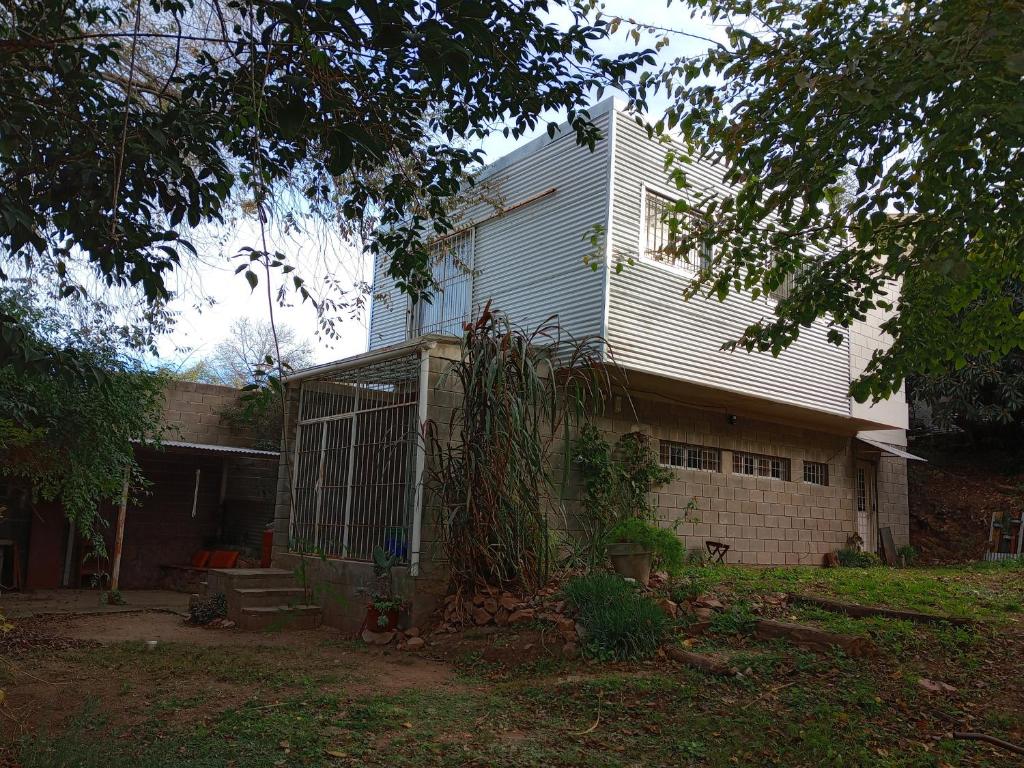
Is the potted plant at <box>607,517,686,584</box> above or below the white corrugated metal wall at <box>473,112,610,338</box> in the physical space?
below

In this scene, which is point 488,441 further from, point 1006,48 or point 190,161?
point 1006,48

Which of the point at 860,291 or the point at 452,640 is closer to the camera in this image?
the point at 860,291

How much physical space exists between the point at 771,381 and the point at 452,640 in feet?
23.3

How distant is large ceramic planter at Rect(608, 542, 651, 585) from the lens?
26.8ft

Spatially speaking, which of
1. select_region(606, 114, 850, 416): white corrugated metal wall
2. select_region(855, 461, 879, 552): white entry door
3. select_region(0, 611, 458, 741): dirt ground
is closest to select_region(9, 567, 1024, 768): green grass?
select_region(0, 611, 458, 741): dirt ground

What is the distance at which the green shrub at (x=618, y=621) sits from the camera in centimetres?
630

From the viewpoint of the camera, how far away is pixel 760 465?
13.5 m

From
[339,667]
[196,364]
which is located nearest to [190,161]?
[339,667]

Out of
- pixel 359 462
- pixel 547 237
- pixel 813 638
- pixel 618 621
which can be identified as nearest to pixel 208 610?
pixel 359 462

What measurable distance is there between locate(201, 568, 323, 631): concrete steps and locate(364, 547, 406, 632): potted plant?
3.53 feet

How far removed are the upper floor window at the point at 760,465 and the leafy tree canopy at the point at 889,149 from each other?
5.79m

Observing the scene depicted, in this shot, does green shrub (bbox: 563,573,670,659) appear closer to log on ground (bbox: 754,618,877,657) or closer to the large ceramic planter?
log on ground (bbox: 754,618,877,657)

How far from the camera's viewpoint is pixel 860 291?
700 cm

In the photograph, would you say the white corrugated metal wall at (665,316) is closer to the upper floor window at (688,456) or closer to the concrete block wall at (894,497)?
the upper floor window at (688,456)
